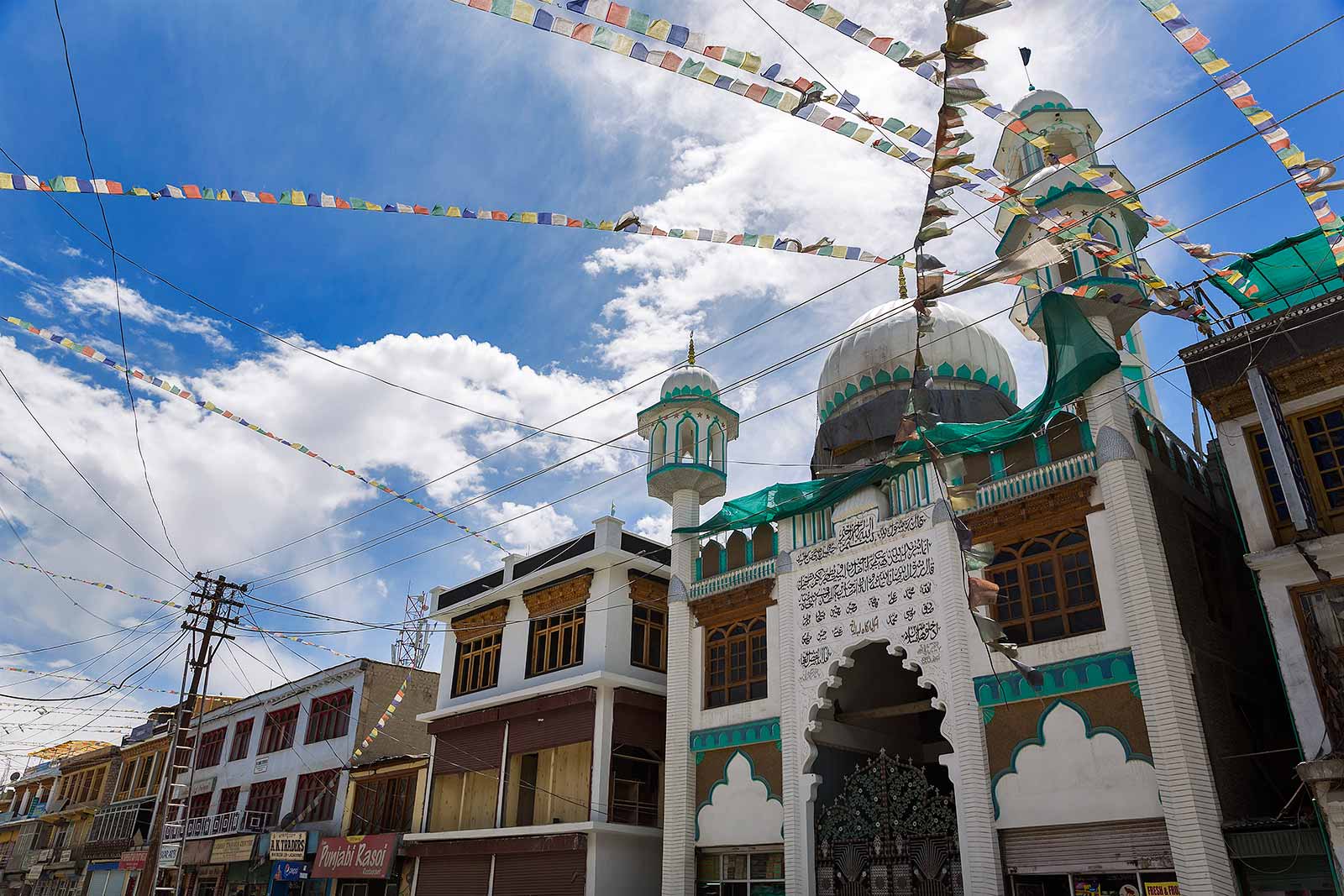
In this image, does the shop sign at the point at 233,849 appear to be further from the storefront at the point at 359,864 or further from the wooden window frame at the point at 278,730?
the storefront at the point at 359,864

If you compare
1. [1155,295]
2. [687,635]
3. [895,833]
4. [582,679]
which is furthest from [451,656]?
[1155,295]

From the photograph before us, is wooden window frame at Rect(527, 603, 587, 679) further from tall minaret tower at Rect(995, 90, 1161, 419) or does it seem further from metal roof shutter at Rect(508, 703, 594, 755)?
tall minaret tower at Rect(995, 90, 1161, 419)

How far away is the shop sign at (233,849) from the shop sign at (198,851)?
318 mm


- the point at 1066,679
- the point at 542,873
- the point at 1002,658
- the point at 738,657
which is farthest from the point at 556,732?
the point at 1066,679

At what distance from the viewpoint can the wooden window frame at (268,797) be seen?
3269 centimetres

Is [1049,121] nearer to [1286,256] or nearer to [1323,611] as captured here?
[1286,256]

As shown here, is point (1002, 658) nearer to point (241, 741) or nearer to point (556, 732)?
point (556, 732)

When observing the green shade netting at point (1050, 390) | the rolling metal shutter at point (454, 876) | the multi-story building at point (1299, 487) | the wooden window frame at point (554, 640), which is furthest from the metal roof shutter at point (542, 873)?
the multi-story building at point (1299, 487)

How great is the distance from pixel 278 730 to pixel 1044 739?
96.1 feet

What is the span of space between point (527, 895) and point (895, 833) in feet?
31.7

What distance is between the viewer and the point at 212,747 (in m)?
38.8

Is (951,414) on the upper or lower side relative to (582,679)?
upper

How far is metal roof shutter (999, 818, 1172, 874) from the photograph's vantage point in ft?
42.4

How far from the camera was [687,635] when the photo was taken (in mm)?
20656
